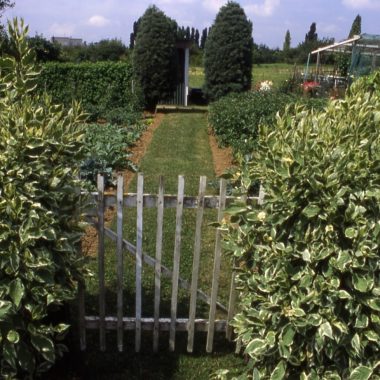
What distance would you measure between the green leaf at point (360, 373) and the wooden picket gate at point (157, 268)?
42.4 inches

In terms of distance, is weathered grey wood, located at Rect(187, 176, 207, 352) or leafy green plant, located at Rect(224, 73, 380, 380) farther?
weathered grey wood, located at Rect(187, 176, 207, 352)

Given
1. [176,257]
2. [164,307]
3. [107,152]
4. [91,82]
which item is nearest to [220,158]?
[107,152]

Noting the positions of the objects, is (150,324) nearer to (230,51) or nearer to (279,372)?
(279,372)

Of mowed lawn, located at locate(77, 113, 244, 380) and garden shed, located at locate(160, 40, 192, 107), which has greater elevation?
garden shed, located at locate(160, 40, 192, 107)

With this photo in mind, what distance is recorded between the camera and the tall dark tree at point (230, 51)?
17.1 m

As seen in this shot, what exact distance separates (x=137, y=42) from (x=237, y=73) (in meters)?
3.56

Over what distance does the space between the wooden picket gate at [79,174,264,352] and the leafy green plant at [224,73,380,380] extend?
0.47 m

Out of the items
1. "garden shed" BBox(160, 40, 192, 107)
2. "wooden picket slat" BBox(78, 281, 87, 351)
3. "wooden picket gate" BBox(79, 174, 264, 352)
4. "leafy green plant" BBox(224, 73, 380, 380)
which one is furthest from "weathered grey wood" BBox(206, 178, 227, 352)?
"garden shed" BBox(160, 40, 192, 107)

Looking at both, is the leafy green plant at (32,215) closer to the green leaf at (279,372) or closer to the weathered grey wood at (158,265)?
the weathered grey wood at (158,265)

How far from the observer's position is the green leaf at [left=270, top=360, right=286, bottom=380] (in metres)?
3.05

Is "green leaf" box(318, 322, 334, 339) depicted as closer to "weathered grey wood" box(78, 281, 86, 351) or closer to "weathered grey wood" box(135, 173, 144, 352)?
"weathered grey wood" box(135, 173, 144, 352)

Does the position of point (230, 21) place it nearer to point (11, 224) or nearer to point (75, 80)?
point (75, 80)

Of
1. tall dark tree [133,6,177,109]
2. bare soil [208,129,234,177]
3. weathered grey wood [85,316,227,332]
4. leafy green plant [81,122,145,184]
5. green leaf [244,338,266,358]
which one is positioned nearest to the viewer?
green leaf [244,338,266,358]

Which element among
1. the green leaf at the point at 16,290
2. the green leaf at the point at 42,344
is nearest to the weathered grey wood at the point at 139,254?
the green leaf at the point at 42,344
